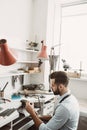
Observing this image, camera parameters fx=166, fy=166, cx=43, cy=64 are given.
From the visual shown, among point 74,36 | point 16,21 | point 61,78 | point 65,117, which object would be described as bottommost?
point 65,117

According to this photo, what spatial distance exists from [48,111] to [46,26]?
1.62 meters

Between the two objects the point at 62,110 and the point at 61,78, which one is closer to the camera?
the point at 62,110

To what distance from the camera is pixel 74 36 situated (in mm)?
3643

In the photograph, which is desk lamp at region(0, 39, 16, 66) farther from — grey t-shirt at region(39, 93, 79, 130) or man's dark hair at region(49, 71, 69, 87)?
grey t-shirt at region(39, 93, 79, 130)

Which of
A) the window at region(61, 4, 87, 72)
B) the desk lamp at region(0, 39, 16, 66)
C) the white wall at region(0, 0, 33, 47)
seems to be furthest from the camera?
the window at region(61, 4, 87, 72)

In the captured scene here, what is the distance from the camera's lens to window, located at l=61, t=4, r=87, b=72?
3543mm

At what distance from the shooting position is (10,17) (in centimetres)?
288

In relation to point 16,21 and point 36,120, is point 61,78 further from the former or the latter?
point 16,21

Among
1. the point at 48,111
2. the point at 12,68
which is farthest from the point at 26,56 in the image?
the point at 48,111

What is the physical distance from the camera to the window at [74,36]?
3.54 meters

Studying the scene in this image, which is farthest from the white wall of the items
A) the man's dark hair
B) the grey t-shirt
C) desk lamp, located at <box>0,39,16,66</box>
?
the grey t-shirt

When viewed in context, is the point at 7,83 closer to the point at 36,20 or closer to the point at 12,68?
the point at 12,68

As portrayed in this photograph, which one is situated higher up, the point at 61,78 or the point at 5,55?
the point at 5,55

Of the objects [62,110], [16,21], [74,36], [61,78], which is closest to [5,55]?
[61,78]
